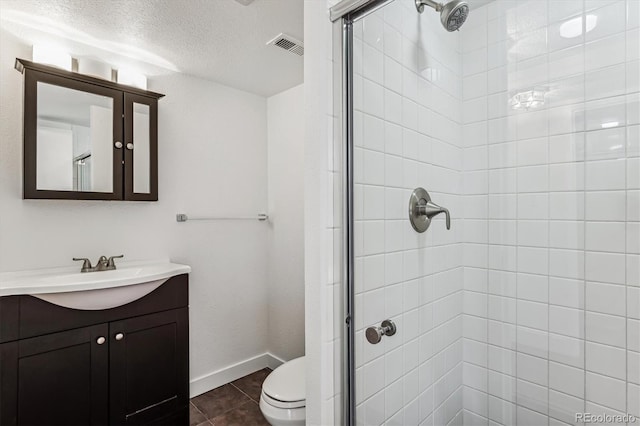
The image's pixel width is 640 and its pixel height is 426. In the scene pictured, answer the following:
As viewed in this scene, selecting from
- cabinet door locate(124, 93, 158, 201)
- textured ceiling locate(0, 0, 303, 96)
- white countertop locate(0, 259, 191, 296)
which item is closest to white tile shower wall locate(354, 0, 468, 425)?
textured ceiling locate(0, 0, 303, 96)

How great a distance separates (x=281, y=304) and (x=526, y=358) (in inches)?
71.1

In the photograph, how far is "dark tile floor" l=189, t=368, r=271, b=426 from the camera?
2.04m

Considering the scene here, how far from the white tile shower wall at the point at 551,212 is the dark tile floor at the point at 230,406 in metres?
1.33

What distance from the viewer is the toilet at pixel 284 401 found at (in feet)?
4.83

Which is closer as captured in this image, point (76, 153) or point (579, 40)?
point (579, 40)

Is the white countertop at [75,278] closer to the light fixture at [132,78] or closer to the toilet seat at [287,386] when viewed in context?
the toilet seat at [287,386]

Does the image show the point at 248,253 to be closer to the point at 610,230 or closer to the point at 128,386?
the point at 128,386

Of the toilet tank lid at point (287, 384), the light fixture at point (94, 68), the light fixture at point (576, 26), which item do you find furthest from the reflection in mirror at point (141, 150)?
the light fixture at point (576, 26)

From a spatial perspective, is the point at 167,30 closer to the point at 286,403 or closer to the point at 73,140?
the point at 73,140

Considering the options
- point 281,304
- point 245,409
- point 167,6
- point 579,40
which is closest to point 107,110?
point 167,6

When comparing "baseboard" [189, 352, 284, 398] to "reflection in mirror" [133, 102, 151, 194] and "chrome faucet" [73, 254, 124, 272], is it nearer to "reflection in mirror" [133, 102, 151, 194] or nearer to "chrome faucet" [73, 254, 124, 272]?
"chrome faucet" [73, 254, 124, 272]

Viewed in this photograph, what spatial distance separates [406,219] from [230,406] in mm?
1797

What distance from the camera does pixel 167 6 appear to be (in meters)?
1.60

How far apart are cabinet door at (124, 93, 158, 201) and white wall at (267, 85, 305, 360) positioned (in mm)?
921
